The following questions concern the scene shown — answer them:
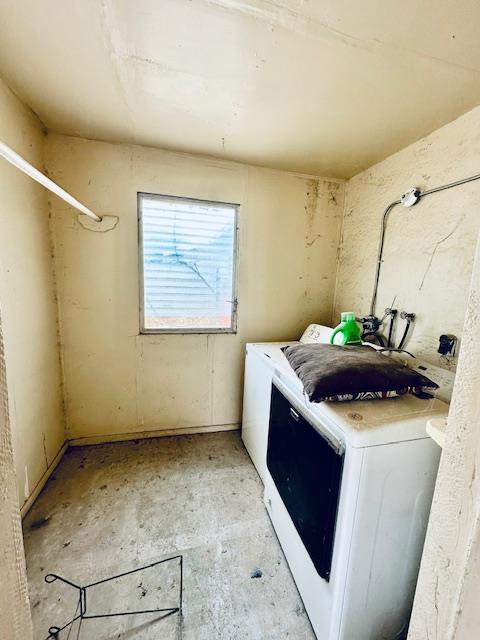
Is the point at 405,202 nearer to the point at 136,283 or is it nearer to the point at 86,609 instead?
the point at 136,283

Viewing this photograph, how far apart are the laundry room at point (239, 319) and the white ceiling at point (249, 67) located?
11 millimetres

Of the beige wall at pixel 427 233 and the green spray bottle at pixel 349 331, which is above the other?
the beige wall at pixel 427 233

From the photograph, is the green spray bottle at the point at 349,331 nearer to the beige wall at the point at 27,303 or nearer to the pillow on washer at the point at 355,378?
the pillow on washer at the point at 355,378

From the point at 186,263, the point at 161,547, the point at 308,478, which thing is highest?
the point at 186,263

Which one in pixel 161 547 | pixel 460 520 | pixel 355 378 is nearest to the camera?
pixel 460 520

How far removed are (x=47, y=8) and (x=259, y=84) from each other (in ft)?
2.75

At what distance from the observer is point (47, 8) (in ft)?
3.12

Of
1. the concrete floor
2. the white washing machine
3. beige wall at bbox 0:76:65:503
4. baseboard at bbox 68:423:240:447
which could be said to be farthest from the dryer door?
beige wall at bbox 0:76:65:503

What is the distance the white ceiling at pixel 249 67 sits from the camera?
3.07 ft

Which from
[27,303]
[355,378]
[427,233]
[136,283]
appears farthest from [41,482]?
[427,233]

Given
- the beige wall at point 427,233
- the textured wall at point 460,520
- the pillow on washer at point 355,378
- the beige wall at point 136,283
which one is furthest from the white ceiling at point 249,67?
the pillow on washer at point 355,378

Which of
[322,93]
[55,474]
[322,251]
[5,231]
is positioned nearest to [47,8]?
[5,231]

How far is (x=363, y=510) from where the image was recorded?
35.0 inches

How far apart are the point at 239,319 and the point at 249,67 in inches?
62.9
